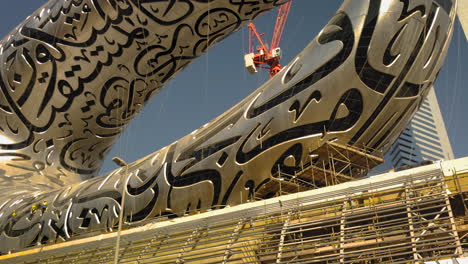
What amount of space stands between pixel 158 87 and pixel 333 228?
33.7ft

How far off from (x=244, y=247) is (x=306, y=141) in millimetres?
2902

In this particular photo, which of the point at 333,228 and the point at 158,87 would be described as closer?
the point at 333,228

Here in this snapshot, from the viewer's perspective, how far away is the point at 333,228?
33.6ft

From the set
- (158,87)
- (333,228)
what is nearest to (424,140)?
(158,87)

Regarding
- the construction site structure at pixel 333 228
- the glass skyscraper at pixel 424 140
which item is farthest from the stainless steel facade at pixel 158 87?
the glass skyscraper at pixel 424 140

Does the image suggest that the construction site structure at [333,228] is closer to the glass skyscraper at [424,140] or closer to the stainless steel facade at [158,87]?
the stainless steel facade at [158,87]

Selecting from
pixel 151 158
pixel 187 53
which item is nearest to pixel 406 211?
pixel 151 158

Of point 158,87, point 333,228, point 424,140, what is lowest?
point 333,228

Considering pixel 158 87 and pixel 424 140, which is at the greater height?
pixel 424 140

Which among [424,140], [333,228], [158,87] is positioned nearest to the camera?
[333,228]

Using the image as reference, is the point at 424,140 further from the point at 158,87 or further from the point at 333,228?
the point at 333,228

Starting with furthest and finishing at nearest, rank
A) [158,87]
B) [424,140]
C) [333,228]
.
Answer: [424,140] < [158,87] < [333,228]

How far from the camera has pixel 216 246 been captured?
1095cm

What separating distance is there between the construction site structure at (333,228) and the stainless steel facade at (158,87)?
4.24 ft
